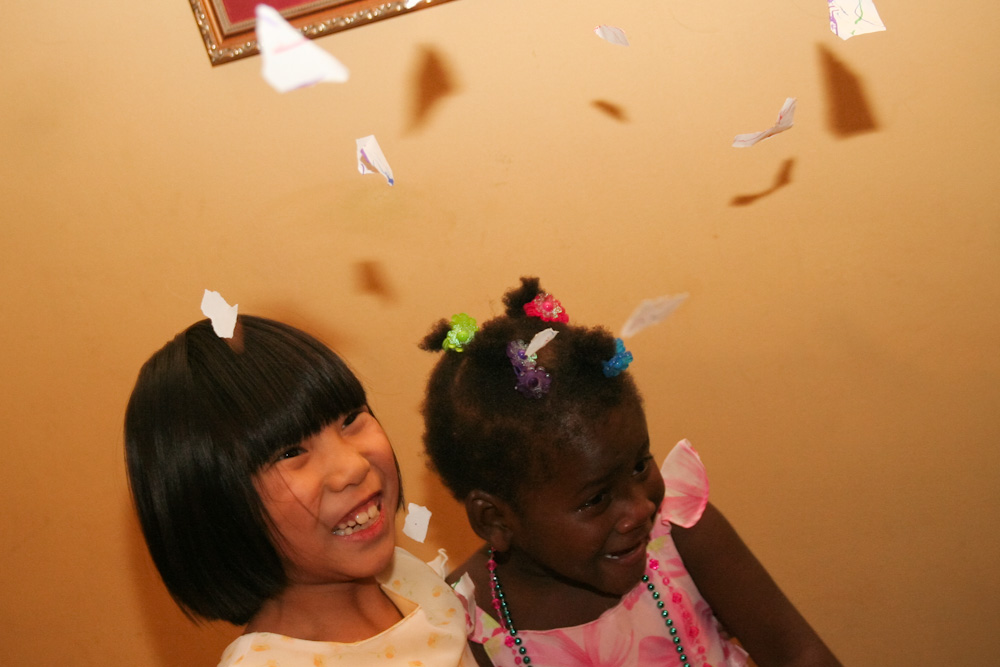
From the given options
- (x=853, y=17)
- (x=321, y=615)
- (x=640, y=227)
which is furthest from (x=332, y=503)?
(x=853, y=17)

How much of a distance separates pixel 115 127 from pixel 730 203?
3.15ft

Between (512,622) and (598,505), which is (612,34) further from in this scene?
(512,622)

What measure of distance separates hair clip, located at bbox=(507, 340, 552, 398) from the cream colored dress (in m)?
0.28

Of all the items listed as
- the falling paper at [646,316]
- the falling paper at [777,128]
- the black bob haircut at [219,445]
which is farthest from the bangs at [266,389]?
the falling paper at [777,128]

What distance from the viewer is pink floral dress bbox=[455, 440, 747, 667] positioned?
3.29ft

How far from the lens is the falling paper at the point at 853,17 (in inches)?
41.5

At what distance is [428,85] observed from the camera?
4.07 ft

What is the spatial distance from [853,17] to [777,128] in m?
0.16

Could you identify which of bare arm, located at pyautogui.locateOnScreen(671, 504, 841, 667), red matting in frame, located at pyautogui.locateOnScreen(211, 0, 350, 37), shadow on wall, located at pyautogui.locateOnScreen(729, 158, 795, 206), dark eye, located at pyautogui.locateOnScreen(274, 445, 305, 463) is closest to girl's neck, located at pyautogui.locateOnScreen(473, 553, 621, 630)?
bare arm, located at pyautogui.locateOnScreen(671, 504, 841, 667)

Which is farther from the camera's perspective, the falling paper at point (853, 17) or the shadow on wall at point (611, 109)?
Result: the shadow on wall at point (611, 109)

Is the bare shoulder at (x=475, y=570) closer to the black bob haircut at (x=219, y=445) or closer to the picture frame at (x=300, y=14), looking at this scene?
the black bob haircut at (x=219, y=445)

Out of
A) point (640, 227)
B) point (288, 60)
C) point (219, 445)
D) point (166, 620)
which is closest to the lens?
point (288, 60)

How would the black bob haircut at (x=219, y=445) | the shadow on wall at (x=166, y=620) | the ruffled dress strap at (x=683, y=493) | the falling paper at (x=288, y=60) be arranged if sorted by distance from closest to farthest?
1. the falling paper at (x=288, y=60)
2. the black bob haircut at (x=219, y=445)
3. the ruffled dress strap at (x=683, y=493)
4. the shadow on wall at (x=166, y=620)

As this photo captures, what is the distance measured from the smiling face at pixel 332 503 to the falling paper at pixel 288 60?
404 millimetres
